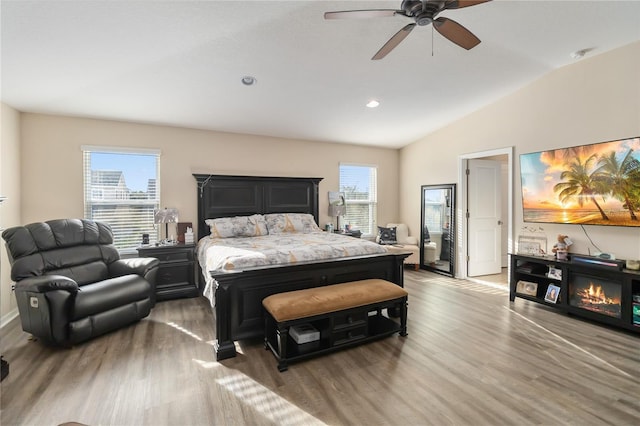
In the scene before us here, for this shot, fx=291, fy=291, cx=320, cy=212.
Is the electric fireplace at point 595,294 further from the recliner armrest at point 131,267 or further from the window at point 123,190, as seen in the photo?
the window at point 123,190

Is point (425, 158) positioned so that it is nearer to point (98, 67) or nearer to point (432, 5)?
point (432, 5)

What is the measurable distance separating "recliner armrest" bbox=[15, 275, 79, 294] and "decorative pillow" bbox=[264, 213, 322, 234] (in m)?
2.59

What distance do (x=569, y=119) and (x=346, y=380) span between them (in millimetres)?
4261

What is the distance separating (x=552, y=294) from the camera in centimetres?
369

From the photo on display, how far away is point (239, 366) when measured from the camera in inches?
97.8

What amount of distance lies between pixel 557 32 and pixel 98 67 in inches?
187

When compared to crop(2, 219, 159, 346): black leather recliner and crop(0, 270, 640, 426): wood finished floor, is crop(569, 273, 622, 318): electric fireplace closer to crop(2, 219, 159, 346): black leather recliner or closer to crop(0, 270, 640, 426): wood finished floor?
crop(0, 270, 640, 426): wood finished floor

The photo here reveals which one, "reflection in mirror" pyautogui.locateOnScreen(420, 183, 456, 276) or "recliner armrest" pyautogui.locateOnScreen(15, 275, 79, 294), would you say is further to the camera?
"reflection in mirror" pyautogui.locateOnScreen(420, 183, 456, 276)

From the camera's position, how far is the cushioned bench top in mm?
2465

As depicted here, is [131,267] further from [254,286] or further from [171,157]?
[171,157]

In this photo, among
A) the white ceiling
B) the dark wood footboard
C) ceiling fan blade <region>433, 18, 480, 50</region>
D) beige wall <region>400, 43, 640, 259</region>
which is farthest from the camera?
beige wall <region>400, 43, 640, 259</region>

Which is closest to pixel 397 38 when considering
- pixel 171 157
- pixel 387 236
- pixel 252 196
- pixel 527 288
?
pixel 252 196

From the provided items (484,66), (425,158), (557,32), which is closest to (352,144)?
(425,158)

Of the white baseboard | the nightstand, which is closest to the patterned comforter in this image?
the nightstand
